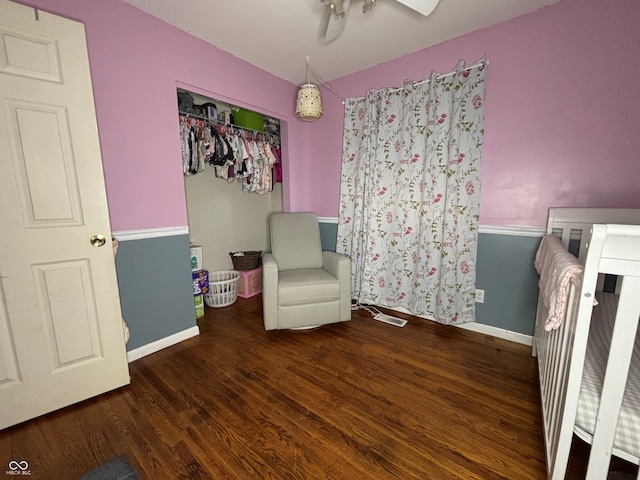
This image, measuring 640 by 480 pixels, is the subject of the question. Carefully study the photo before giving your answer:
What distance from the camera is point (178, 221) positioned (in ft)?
6.48

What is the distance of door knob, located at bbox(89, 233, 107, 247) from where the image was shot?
1.37 metres

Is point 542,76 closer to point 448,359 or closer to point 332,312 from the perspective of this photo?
point 448,359

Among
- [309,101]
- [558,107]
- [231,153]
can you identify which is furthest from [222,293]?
[558,107]

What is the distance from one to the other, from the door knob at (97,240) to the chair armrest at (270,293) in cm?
95

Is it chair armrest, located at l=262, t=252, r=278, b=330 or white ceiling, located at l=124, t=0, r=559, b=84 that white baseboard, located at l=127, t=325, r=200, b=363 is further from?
white ceiling, located at l=124, t=0, r=559, b=84

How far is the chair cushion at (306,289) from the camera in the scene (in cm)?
201

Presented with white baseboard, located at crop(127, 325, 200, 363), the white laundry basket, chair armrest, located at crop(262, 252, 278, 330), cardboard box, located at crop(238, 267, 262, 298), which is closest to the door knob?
white baseboard, located at crop(127, 325, 200, 363)

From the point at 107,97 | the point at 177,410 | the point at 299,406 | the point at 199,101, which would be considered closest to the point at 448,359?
the point at 299,406

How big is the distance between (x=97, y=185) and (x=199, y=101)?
5.53 feet

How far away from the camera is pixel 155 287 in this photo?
73.2 inches

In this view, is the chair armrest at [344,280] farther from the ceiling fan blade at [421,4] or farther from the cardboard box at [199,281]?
the ceiling fan blade at [421,4]

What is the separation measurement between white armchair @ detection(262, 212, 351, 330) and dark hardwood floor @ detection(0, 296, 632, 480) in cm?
24

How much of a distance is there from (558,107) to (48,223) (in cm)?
291

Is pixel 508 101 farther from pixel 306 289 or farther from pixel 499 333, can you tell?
pixel 306 289
